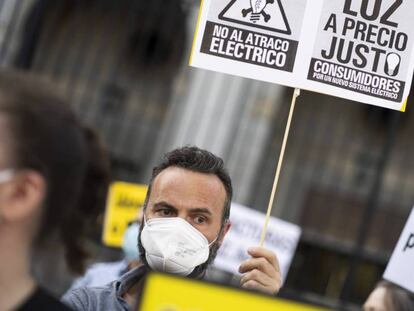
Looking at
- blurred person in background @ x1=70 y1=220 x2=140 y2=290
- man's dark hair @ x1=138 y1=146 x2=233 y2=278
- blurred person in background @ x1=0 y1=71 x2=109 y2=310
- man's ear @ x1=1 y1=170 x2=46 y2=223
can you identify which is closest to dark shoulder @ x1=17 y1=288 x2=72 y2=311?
blurred person in background @ x1=0 y1=71 x2=109 y2=310

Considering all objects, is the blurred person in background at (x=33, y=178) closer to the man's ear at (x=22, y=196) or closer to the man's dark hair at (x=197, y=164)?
the man's ear at (x=22, y=196)

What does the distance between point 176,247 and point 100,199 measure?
68 centimetres

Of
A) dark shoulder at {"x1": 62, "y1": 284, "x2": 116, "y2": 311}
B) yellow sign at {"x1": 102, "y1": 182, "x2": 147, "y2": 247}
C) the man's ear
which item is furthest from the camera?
yellow sign at {"x1": 102, "y1": 182, "x2": 147, "y2": 247}

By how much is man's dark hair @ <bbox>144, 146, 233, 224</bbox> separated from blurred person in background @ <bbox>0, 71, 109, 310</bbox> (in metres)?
0.89

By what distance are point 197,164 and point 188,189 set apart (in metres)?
0.10

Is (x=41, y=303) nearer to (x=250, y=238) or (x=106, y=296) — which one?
(x=106, y=296)

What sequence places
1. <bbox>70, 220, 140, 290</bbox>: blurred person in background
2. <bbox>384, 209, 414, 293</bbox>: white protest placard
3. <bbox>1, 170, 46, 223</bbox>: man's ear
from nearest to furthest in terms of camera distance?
<bbox>1, 170, 46, 223</bbox>: man's ear < <bbox>384, 209, 414, 293</bbox>: white protest placard < <bbox>70, 220, 140, 290</bbox>: blurred person in background

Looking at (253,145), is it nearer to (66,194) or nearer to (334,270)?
(334,270)

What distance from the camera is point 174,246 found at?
2.50 meters

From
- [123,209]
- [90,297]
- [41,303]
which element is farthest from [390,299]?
[123,209]

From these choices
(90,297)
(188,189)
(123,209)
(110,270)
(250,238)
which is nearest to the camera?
(90,297)

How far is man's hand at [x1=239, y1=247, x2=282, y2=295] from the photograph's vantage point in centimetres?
248

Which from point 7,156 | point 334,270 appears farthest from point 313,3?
point 334,270

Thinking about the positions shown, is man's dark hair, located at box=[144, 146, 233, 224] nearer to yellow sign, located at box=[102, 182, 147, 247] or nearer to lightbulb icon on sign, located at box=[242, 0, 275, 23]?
lightbulb icon on sign, located at box=[242, 0, 275, 23]
